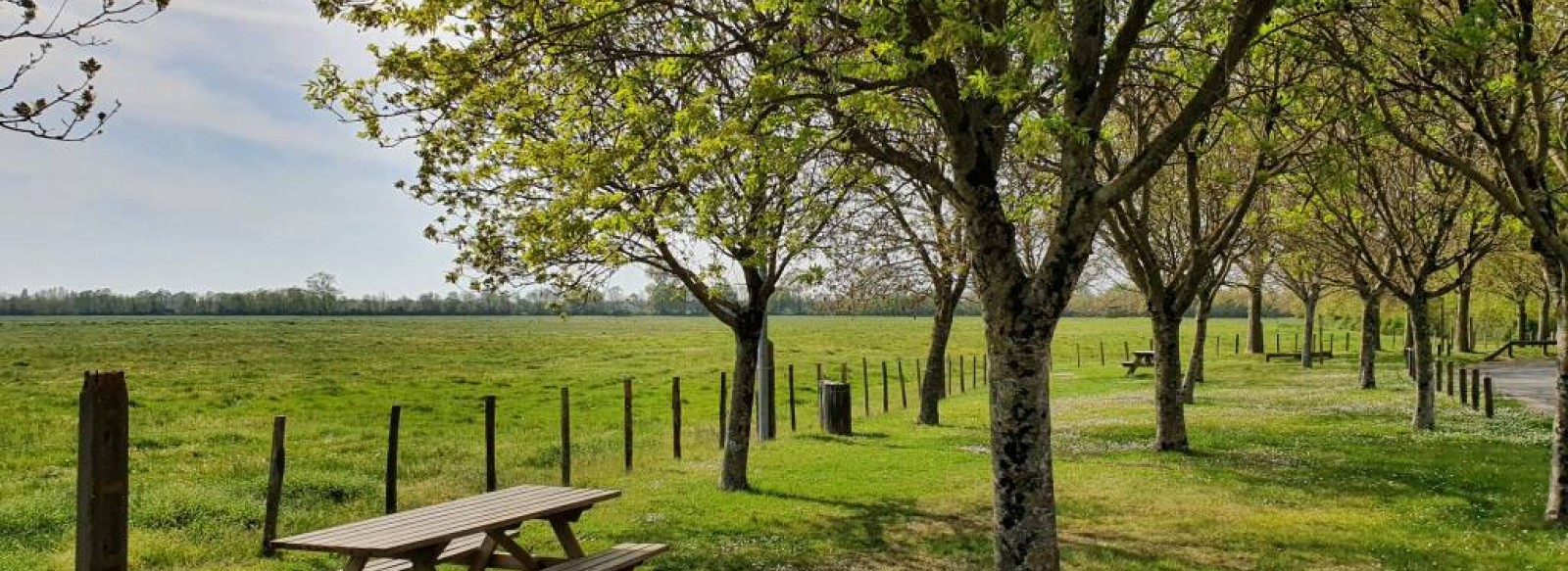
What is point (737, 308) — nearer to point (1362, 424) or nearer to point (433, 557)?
point (433, 557)

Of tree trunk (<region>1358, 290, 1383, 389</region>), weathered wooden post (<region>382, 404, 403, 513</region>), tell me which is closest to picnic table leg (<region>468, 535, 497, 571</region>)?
weathered wooden post (<region>382, 404, 403, 513</region>)

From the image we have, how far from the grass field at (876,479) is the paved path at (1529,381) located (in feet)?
7.94

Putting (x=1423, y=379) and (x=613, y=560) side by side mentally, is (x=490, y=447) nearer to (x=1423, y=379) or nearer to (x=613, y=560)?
(x=613, y=560)

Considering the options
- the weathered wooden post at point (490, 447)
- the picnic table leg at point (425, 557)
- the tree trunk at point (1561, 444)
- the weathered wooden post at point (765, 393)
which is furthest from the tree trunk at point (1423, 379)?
the picnic table leg at point (425, 557)

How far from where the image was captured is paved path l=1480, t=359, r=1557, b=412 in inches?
1033

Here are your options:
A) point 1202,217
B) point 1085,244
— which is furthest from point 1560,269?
point 1202,217

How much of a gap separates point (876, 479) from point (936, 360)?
8.82 m

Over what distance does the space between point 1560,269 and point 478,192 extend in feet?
44.6

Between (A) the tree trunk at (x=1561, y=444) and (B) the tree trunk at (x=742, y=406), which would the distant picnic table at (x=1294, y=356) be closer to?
(A) the tree trunk at (x=1561, y=444)

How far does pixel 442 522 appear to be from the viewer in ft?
25.9

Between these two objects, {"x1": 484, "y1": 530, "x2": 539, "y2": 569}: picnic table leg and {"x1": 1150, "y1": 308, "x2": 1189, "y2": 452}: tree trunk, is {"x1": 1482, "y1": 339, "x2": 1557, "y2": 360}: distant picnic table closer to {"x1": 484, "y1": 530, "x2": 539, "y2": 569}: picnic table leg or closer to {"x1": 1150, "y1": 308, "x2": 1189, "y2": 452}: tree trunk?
{"x1": 1150, "y1": 308, "x2": 1189, "y2": 452}: tree trunk

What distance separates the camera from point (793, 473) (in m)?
16.5

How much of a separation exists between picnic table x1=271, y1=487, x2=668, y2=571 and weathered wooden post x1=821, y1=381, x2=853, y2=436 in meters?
12.7

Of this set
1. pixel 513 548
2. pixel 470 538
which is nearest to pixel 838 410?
pixel 470 538
